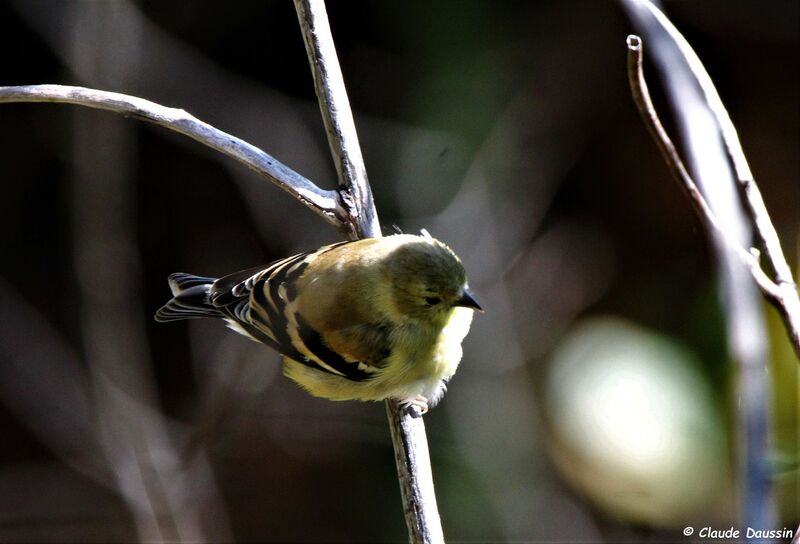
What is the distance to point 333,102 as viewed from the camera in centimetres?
241

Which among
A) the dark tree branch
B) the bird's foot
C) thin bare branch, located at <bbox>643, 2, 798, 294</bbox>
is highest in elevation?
thin bare branch, located at <bbox>643, 2, 798, 294</bbox>

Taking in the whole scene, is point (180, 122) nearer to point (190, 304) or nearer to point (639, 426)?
point (190, 304)

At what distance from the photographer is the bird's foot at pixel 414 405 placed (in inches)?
97.0

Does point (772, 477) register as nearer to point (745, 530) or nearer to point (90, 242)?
point (745, 530)

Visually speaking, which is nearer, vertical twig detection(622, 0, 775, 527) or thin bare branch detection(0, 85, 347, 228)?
vertical twig detection(622, 0, 775, 527)

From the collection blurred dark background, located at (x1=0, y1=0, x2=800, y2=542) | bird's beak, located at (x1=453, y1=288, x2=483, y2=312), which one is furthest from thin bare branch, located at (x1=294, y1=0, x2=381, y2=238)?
blurred dark background, located at (x1=0, y1=0, x2=800, y2=542)

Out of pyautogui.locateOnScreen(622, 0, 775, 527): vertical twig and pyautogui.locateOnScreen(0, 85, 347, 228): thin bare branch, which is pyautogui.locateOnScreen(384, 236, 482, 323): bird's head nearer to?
pyautogui.locateOnScreen(0, 85, 347, 228): thin bare branch

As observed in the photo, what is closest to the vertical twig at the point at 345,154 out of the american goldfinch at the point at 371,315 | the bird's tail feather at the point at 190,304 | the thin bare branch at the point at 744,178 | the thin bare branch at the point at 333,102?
the thin bare branch at the point at 333,102

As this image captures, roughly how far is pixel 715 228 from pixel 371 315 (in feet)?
4.97

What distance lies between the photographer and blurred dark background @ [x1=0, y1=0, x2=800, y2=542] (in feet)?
14.4

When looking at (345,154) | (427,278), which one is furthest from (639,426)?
(345,154)

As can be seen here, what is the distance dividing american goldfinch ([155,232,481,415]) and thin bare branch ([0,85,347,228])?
363 millimetres

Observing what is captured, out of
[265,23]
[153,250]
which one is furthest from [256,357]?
[265,23]

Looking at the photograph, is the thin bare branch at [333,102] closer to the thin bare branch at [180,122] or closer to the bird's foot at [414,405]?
the thin bare branch at [180,122]
